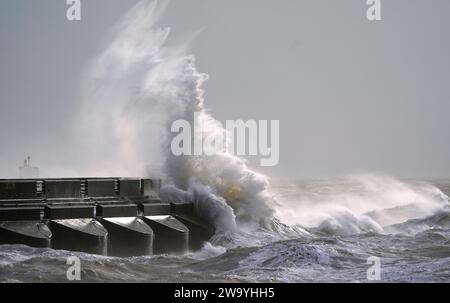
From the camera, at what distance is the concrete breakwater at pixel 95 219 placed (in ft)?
58.3

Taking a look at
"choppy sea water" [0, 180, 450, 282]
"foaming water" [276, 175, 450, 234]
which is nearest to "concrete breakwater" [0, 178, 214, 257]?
"choppy sea water" [0, 180, 450, 282]

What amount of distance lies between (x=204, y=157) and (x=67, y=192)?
21.7 feet

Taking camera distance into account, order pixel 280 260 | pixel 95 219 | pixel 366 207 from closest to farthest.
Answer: pixel 280 260 < pixel 95 219 < pixel 366 207

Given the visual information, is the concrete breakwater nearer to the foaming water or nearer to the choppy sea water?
the choppy sea water

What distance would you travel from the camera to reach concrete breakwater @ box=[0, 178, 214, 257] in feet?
58.3

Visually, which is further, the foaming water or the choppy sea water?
the foaming water

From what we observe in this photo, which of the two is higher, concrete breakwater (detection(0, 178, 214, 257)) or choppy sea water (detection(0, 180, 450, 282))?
concrete breakwater (detection(0, 178, 214, 257))

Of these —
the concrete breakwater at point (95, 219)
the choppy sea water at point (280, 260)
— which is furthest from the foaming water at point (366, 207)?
the concrete breakwater at point (95, 219)

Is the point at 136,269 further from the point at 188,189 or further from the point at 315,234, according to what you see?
the point at 315,234

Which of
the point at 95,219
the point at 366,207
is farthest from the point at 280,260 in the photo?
the point at 366,207

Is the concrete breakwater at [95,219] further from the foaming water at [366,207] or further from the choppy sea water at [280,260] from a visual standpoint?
the foaming water at [366,207]

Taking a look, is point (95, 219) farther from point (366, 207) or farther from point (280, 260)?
point (366, 207)

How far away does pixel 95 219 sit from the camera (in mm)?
18875

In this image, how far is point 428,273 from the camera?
15.9m
